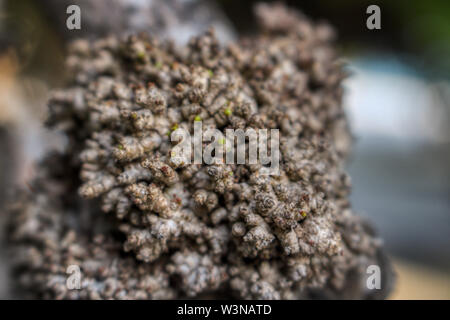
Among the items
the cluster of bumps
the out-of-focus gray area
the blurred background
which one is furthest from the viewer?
the out-of-focus gray area

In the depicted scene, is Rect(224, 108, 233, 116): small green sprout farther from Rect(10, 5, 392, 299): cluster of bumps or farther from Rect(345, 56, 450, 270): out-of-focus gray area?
Rect(345, 56, 450, 270): out-of-focus gray area

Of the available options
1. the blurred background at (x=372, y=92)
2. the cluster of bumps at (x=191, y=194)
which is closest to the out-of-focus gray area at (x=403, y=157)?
the blurred background at (x=372, y=92)

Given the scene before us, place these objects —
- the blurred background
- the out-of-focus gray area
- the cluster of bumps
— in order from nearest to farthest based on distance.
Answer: the cluster of bumps → the blurred background → the out-of-focus gray area

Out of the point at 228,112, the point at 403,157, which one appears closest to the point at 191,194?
the point at 228,112

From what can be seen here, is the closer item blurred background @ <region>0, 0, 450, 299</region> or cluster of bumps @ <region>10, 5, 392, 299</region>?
cluster of bumps @ <region>10, 5, 392, 299</region>

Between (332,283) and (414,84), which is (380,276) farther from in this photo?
(414,84)

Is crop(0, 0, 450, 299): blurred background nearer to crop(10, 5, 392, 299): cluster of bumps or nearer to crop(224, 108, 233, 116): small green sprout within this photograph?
crop(10, 5, 392, 299): cluster of bumps

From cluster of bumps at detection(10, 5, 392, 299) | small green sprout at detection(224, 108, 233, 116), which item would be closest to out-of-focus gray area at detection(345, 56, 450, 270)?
cluster of bumps at detection(10, 5, 392, 299)

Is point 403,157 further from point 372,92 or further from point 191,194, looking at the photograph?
point 191,194
